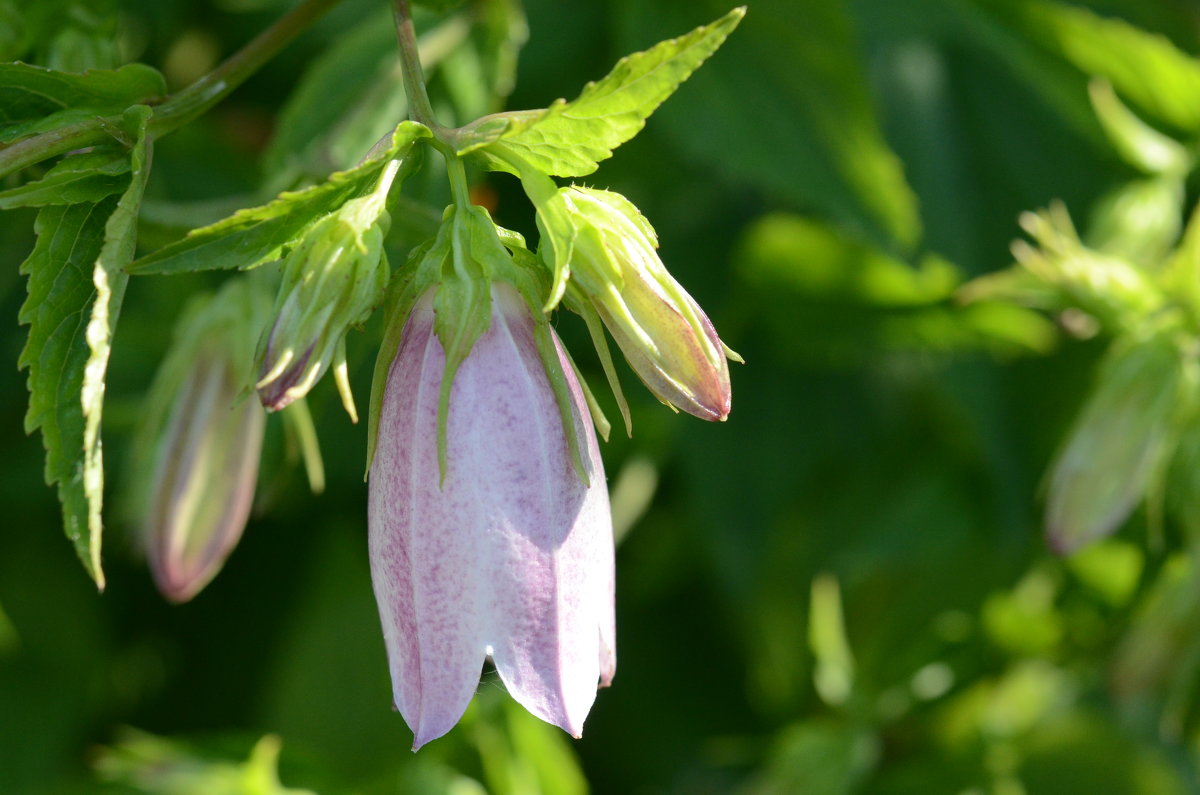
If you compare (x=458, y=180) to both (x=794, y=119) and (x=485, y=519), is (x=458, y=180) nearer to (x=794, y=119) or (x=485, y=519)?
(x=485, y=519)

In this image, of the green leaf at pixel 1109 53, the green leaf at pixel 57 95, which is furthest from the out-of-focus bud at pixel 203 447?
the green leaf at pixel 1109 53

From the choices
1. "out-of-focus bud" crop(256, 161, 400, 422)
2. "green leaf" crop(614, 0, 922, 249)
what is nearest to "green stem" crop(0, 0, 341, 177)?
"out-of-focus bud" crop(256, 161, 400, 422)

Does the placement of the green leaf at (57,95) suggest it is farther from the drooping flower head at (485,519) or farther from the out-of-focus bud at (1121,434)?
the out-of-focus bud at (1121,434)

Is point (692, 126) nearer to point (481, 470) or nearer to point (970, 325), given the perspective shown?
point (970, 325)

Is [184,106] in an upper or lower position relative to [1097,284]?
upper

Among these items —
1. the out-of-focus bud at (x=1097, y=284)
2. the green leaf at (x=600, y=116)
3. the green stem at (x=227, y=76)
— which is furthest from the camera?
the out-of-focus bud at (x=1097, y=284)

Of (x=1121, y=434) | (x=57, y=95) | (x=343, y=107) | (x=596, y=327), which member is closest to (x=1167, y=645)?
(x=1121, y=434)
